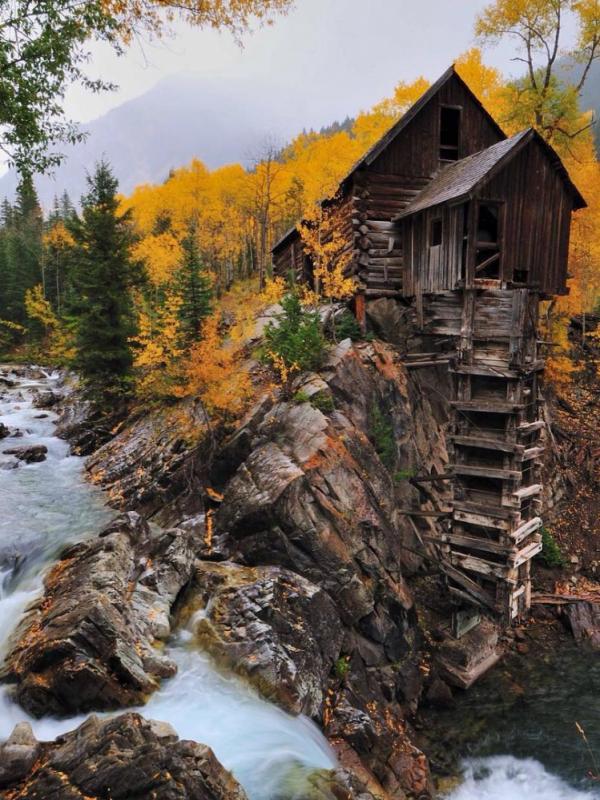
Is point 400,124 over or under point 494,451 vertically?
over

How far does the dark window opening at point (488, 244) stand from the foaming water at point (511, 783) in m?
13.5

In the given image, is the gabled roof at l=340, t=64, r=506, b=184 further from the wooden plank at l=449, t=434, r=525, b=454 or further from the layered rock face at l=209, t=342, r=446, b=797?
the wooden plank at l=449, t=434, r=525, b=454

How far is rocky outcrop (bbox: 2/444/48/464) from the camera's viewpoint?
18.6 meters

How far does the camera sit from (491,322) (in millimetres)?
14875

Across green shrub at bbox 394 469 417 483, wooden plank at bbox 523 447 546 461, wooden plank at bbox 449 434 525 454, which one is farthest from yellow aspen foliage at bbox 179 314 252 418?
wooden plank at bbox 523 447 546 461

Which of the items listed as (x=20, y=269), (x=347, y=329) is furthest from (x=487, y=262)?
(x=20, y=269)

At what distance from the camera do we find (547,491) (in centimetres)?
1992

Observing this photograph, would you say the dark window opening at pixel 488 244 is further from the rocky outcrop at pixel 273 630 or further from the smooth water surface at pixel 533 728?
the smooth water surface at pixel 533 728

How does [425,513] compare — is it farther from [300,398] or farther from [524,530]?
[300,398]

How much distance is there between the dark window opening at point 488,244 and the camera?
14.9 meters

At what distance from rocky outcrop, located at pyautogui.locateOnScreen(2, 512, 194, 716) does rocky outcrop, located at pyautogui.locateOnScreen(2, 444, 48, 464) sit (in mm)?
8793

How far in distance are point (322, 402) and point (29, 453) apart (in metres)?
12.6

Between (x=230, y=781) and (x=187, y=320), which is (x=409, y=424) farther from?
(x=230, y=781)

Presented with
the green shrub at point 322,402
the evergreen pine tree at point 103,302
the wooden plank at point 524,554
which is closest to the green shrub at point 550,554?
the wooden plank at point 524,554
